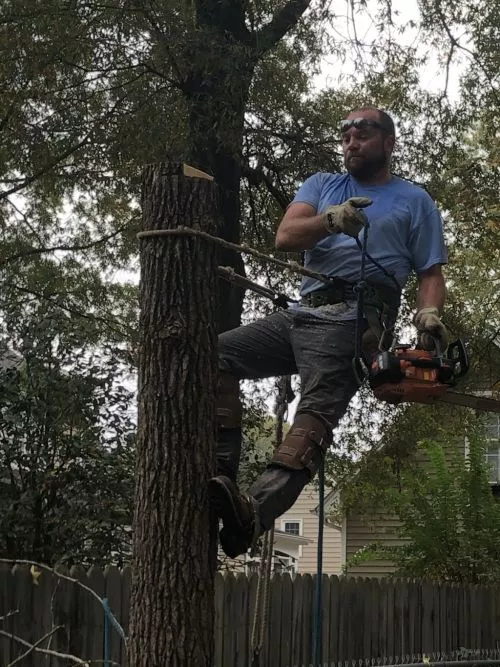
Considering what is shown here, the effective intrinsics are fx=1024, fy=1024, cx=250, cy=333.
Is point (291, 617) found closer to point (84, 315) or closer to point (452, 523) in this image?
point (452, 523)

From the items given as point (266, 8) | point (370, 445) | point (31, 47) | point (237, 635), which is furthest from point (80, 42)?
point (370, 445)

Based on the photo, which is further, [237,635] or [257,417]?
[257,417]

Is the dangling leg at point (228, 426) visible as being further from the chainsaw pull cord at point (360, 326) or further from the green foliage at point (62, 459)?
the green foliage at point (62, 459)

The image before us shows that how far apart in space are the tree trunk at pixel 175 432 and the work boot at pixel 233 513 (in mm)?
48

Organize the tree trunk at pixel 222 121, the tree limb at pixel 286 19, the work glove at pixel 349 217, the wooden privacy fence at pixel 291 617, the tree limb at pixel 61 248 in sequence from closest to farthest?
the work glove at pixel 349 217
the wooden privacy fence at pixel 291 617
the tree trunk at pixel 222 121
the tree limb at pixel 286 19
the tree limb at pixel 61 248

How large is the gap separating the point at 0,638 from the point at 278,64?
638 centimetres

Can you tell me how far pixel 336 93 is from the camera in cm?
1202

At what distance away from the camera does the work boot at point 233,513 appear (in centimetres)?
321

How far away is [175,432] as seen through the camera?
3.26 meters

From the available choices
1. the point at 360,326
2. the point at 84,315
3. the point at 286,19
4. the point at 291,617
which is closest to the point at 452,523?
the point at 291,617

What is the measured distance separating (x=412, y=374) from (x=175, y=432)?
947 mm

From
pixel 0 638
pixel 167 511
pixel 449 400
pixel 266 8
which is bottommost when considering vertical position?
pixel 0 638

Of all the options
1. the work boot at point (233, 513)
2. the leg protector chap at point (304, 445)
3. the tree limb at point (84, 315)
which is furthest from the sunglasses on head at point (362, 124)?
the tree limb at point (84, 315)

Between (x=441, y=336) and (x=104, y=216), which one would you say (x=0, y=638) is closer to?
(x=441, y=336)
